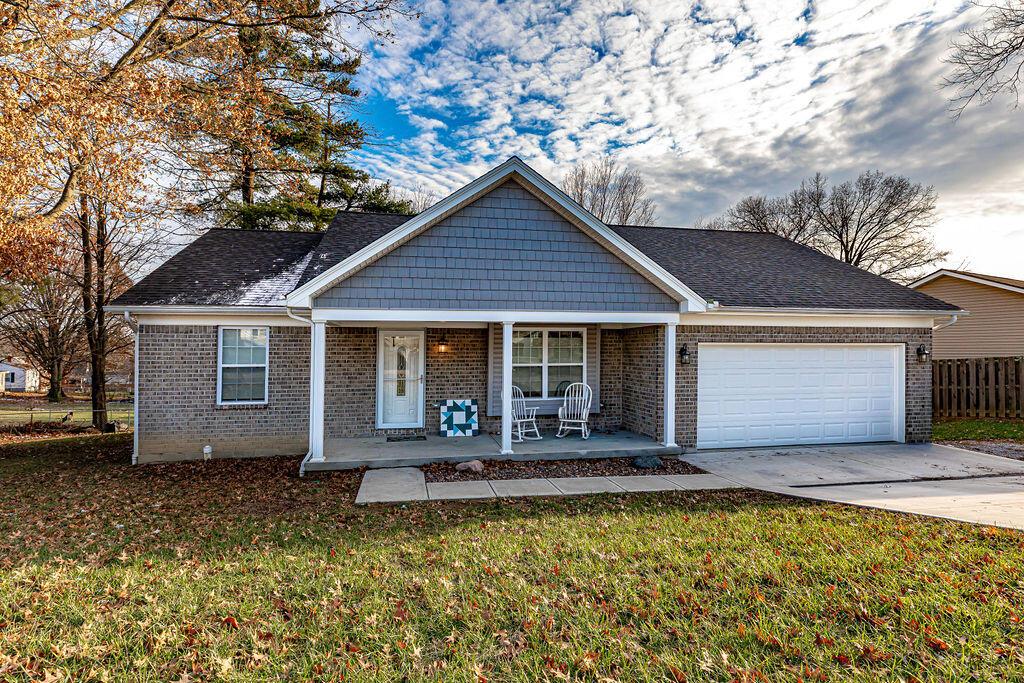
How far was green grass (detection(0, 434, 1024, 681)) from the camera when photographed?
9.87 ft

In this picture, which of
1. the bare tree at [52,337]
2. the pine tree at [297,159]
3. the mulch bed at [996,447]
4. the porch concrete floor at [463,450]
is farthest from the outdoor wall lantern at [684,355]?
the bare tree at [52,337]

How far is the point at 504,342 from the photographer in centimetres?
839

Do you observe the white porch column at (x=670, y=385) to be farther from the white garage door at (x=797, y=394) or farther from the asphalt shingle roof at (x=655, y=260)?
the asphalt shingle roof at (x=655, y=260)

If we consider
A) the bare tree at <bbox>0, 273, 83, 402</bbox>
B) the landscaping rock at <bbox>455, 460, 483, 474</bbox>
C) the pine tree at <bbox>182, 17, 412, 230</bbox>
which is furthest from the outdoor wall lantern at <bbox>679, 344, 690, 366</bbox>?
the bare tree at <bbox>0, 273, 83, 402</bbox>

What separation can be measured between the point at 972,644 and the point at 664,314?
6.18 m

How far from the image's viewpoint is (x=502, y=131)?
62.8ft

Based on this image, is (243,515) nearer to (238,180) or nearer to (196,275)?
(196,275)

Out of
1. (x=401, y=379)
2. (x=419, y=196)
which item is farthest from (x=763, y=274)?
(x=419, y=196)

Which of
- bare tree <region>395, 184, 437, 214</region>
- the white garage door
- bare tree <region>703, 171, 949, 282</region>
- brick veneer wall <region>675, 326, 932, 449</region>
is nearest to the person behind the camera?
brick veneer wall <region>675, 326, 932, 449</region>

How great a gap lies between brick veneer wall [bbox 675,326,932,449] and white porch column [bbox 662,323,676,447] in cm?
24

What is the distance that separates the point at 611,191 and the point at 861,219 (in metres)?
16.5

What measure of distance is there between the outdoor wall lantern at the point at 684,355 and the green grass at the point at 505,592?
3438mm

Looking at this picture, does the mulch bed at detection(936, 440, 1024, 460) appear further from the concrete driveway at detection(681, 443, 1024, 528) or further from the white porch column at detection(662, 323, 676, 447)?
the white porch column at detection(662, 323, 676, 447)

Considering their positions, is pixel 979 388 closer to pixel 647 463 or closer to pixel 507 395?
pixel 647 463
